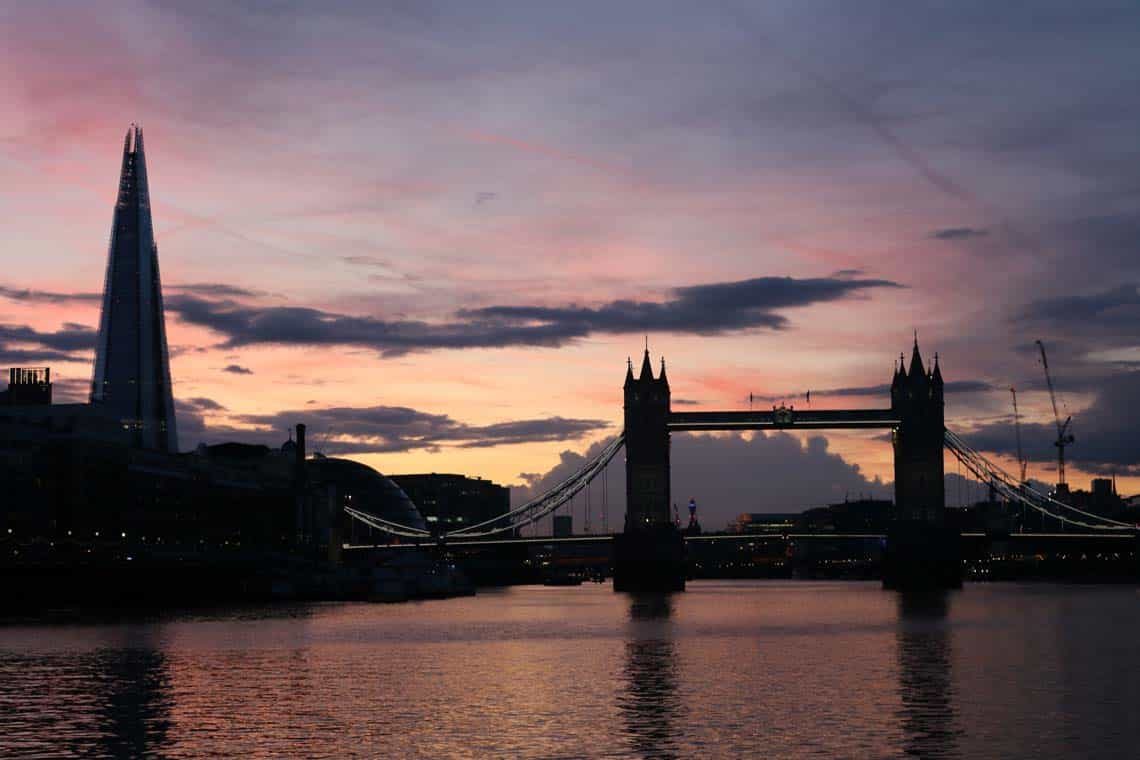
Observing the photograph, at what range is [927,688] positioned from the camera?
63219 mm

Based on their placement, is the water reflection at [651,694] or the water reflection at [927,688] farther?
the water reflection at [651,694]

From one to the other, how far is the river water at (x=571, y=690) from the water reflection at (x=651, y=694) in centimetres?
15

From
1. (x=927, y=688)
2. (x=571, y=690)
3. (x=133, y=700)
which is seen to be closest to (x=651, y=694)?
(x=571, y=690)

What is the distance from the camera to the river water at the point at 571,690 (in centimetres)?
4722

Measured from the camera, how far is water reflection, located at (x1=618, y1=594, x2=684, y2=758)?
156 feet

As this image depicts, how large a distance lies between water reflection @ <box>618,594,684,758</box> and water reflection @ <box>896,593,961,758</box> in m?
6.96

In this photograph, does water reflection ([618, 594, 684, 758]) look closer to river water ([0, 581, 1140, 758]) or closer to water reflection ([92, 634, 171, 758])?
river water ([0, 581, 1140, 758])

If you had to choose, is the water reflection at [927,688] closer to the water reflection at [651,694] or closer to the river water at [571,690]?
the river water at [571,690]

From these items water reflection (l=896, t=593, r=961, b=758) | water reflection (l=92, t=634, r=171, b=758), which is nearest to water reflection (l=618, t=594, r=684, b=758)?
water reflection (l=896, t=593, r=961, b=758)

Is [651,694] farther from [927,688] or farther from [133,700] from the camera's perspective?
[133,700]

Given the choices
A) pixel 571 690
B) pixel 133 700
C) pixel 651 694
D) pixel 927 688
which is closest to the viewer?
pixel 133 700

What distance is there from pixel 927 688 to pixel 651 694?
10646 millimetres

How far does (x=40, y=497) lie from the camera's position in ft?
526

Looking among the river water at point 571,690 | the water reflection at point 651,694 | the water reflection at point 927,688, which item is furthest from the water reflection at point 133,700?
the water reflection at point 927,688
